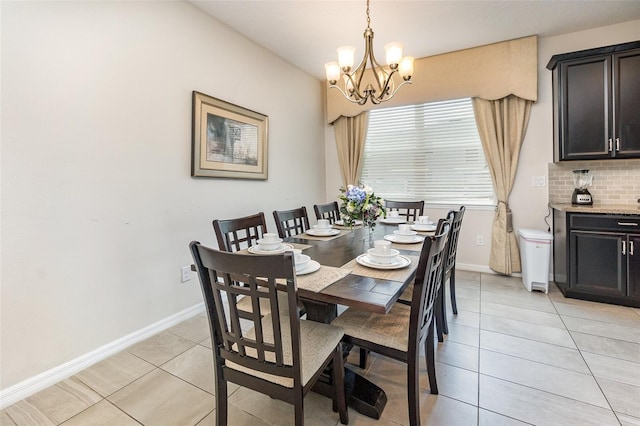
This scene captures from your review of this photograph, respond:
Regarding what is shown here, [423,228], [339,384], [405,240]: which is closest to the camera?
[339,384]

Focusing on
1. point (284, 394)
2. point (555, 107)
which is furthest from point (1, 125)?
point (555, 107)

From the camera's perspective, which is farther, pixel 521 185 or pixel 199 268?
pixel 521 185

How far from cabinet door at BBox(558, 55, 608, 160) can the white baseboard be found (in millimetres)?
4100

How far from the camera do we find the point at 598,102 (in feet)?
9.36

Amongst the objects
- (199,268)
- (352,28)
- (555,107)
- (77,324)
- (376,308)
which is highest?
(352,28)

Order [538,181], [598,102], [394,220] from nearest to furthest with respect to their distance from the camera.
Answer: [598,102]
[394,220]
[538,181]

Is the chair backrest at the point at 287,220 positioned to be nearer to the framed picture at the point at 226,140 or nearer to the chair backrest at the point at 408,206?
the framed picture at the point at 226,140

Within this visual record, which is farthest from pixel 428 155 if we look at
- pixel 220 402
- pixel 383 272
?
pixel 220 402

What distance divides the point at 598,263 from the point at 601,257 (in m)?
0.06

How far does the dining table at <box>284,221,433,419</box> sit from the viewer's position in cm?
120

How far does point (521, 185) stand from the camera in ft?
11.4

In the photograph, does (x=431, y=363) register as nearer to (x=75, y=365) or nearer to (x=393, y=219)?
(x=393, y=219)

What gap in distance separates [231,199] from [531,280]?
126 inches

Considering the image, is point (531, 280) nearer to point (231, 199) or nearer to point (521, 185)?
point (521, 185)
